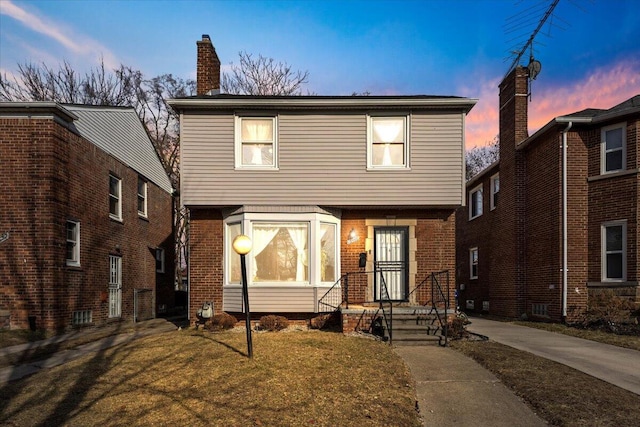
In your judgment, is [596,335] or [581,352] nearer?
[581,352]

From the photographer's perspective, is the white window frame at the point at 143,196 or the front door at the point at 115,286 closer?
the front door at the point at 115,286

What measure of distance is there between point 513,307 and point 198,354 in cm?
1186

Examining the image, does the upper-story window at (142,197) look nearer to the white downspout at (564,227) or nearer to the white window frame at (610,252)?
the white downspout at (564,227)

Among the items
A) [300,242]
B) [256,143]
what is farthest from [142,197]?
[300,242]

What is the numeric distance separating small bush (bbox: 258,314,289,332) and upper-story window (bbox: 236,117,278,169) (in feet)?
12.9

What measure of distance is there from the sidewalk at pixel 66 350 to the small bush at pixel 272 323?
3.14 m

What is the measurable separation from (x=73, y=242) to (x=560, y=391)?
12145mm

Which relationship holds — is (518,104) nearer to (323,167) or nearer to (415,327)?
(323,167)

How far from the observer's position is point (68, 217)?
11.7 meters

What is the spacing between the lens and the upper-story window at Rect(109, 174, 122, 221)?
14594mm

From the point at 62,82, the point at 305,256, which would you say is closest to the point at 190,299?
the point at 305,256

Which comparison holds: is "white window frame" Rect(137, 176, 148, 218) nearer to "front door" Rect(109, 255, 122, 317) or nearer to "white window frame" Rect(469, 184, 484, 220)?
"front door" Rect(109, 255, 122, 317)

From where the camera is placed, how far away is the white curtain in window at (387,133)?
11531mm

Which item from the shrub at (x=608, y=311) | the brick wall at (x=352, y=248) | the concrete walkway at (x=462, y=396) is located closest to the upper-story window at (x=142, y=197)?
the brick wall at (x=352, y=248)
